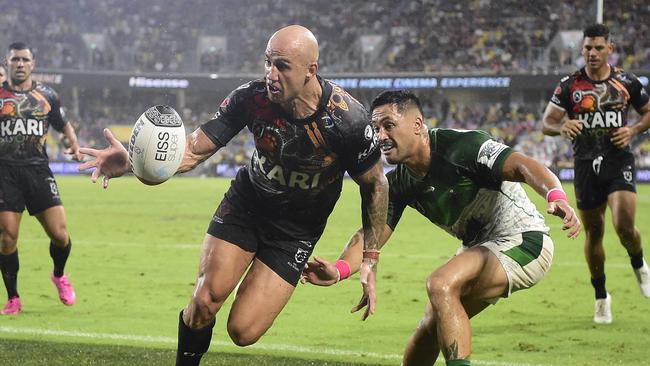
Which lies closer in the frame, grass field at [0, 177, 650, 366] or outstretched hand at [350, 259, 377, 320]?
outstretched hand at [350, 259, 377, 320]

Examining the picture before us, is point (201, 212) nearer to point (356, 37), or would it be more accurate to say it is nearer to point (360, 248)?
point (360, 248)

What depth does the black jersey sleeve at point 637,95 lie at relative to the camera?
10281 mm

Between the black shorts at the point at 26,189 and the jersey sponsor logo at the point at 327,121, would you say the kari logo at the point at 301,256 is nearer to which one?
the jersey sponsor logo at the point at 327,121

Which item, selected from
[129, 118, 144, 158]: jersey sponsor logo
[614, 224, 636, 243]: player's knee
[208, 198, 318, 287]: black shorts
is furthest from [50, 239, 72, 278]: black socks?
[614, 224, 636, 243]: player's knee

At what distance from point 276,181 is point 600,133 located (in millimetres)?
5153

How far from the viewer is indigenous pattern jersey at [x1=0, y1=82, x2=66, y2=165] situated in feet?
33.6

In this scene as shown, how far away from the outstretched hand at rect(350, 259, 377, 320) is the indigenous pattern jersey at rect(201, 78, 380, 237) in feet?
1.92

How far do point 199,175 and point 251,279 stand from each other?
3559 centimetres

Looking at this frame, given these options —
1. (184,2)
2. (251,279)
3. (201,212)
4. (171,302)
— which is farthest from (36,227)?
(184,2)

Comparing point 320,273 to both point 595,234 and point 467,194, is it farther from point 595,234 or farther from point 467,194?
point 595,234

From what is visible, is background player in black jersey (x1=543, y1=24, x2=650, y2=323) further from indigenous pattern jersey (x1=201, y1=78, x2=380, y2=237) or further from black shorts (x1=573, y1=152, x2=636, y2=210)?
indigenous pattern jersey (x1=201, y1=78, x2=380, y2=237)

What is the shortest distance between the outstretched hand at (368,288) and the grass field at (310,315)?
1.79 meters

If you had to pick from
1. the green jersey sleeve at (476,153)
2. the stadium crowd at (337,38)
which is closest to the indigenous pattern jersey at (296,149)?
the green jersey sleeve at (476,153)

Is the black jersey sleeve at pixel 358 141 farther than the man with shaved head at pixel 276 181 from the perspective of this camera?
Yes
